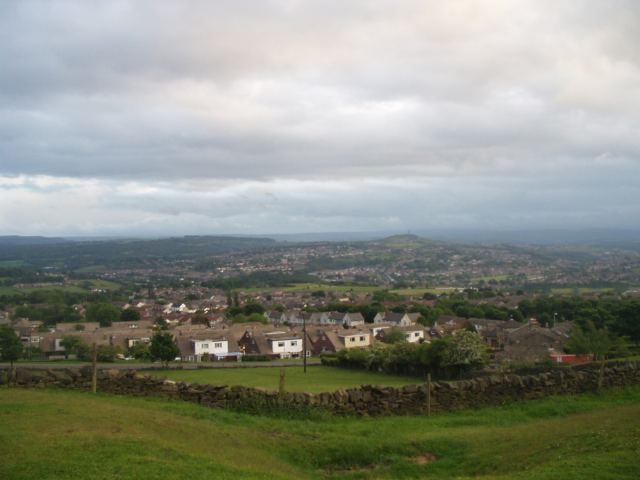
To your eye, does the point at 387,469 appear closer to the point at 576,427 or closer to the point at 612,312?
the point at 576,427

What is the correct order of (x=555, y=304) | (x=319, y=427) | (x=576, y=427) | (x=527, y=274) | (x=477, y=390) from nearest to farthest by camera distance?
(x=576, y=427) < (x=319, y=427) < (x=477, y=390) < (x=555, y=304) < (x=527, y=274)

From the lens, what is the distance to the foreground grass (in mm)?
9078

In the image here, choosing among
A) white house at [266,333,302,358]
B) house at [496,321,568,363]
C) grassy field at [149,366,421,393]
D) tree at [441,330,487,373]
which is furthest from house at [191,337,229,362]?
tree at [441,330,487,373]

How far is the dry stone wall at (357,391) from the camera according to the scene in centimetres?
1512

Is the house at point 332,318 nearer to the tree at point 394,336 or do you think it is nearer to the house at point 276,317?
the house at point 276,317

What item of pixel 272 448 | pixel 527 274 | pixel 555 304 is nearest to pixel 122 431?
pixel 272 448

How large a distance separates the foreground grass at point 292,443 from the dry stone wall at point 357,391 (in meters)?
0.60

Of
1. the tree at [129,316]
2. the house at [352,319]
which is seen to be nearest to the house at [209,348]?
the house at [352,319]

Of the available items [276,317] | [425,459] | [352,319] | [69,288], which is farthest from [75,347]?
[69,288]

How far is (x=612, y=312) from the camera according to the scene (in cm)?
6656

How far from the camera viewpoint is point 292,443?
1209 cm

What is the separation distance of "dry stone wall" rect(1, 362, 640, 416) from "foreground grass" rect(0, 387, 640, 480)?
23.8 inches

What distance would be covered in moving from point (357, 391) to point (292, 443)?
3.76 metres

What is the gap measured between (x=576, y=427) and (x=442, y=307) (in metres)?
86.6
